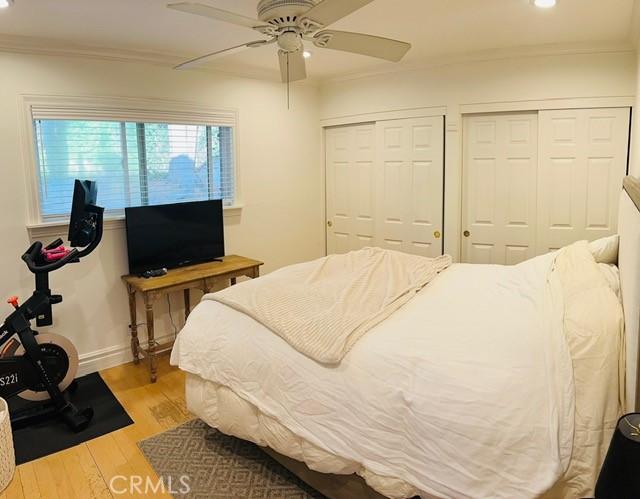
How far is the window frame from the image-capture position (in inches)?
127

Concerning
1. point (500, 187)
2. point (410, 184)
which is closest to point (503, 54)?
point (500, 187)

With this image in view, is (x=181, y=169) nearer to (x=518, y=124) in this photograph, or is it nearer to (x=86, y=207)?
(x=86, y=207)

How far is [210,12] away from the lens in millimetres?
1982

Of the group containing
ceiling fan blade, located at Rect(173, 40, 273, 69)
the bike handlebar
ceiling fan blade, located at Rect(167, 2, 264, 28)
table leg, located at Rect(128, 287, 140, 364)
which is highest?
ceiling fan blade, located at Rect(167, 2, 264, 28)

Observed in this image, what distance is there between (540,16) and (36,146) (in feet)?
11.4

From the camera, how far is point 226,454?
2527 mm

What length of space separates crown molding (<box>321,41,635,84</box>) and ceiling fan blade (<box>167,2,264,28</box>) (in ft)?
7.81

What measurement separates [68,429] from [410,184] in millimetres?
3345

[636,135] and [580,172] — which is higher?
[636,135]

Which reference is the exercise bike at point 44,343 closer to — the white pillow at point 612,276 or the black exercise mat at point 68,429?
the black exercise mat at point 68,429

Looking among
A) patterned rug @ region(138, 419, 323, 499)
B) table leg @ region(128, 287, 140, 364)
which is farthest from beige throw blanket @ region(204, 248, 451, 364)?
table leg @ region(128, 287, 140, 364)

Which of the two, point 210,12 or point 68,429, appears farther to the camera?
point 68,429

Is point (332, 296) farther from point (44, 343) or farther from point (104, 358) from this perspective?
point (104, 358)

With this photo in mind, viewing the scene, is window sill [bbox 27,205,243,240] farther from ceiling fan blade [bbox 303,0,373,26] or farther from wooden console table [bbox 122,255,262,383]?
ceiling fan blade [bbox 303,0,373,26]
